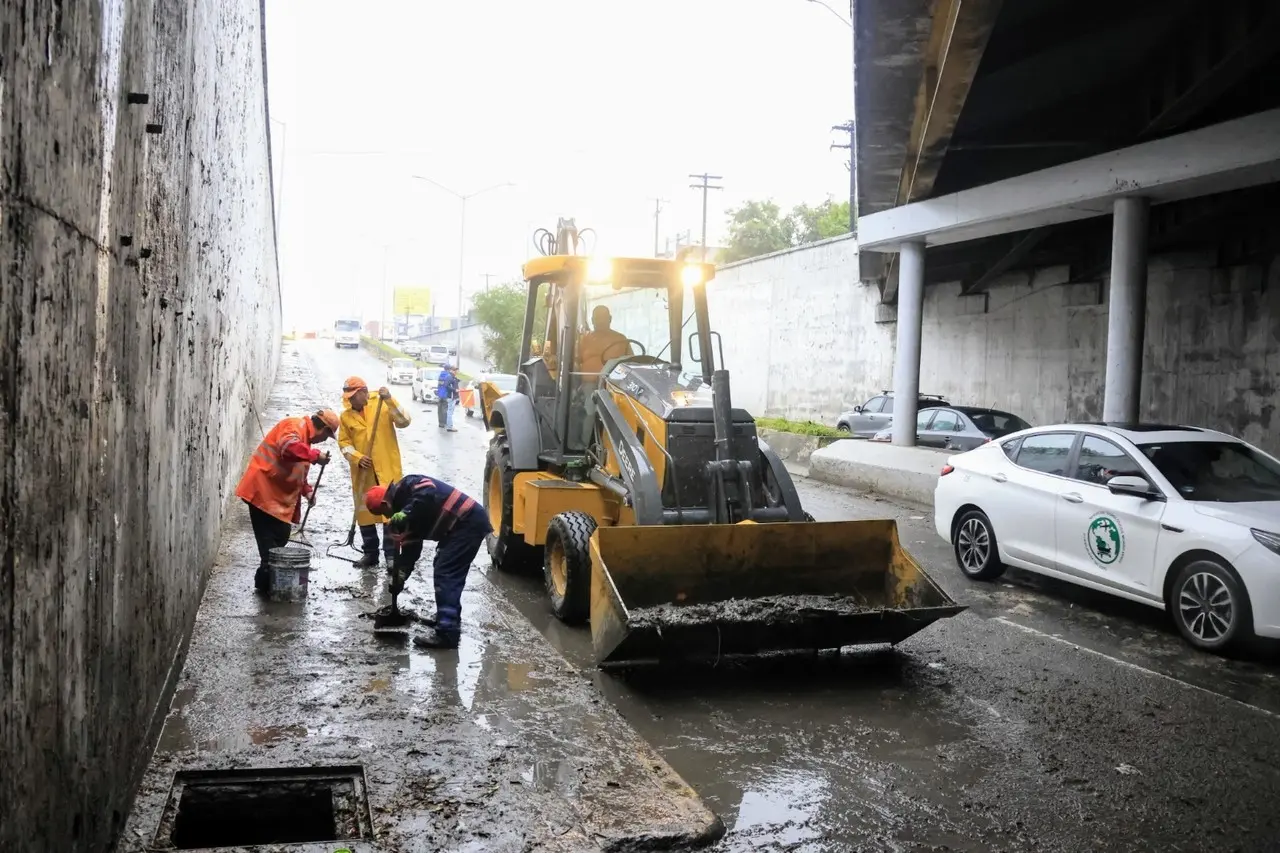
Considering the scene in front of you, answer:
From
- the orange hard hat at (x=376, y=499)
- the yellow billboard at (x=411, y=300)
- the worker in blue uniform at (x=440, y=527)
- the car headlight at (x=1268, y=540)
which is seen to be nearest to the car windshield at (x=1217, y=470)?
the car headlight at (x=1268, y=540)

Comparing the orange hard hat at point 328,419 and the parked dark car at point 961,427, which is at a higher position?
the orange hard hat at point 328,419

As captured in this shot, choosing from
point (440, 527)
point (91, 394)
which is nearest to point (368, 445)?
point (440, 527)

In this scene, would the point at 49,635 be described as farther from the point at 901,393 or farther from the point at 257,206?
the point at 901,393

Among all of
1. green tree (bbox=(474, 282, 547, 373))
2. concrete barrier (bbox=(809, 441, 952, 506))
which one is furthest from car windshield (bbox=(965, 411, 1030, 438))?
green tree (bbox=(474, 282, 547, 373))

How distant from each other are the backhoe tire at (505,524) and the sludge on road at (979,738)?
47.3 inches

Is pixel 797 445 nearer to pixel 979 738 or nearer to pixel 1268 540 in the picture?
pixel 1268 540

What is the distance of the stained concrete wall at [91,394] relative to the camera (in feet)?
7.99

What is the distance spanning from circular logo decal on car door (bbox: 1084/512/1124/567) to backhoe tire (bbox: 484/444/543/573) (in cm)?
469

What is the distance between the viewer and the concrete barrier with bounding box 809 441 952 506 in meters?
15.9

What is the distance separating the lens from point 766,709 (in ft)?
20.0

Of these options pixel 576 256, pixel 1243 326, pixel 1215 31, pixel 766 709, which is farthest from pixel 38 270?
pixel 1243 326

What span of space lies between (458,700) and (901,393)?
14787 mm

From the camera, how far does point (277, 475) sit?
793 cm

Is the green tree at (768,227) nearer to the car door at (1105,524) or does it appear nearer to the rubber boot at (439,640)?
the car door at (1105,524)
